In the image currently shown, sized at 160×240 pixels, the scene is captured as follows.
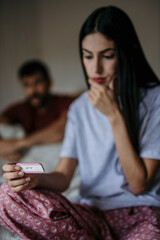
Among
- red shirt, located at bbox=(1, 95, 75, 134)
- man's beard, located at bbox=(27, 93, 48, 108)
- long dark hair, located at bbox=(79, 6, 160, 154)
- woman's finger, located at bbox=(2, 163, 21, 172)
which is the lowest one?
red shirt, located at bbox=(1, 95, 75, 134)

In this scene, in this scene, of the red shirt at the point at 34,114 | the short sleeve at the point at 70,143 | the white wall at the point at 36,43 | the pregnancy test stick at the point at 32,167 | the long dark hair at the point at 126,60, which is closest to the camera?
the pregnancy test stick at the point at 32,167

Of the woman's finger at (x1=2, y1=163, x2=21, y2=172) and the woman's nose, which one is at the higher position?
the woman's nose

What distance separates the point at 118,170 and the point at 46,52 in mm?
2262

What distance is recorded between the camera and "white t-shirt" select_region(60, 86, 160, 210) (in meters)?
0.82

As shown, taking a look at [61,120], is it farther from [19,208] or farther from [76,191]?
[19,208]

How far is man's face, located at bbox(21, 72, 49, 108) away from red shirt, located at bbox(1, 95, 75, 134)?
3.0 inches

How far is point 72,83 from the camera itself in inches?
103

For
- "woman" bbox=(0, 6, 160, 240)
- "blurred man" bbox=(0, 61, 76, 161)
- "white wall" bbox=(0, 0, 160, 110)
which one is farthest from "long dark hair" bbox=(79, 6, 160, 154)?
"white wall" bbox=(0, 0, 160, 110)

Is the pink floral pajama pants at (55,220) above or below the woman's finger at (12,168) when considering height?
below

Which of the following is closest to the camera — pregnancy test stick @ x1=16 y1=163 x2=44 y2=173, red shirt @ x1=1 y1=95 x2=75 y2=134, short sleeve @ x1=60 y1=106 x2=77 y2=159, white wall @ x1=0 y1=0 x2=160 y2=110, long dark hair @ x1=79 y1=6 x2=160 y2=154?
pregnancy test stick @ x1=16 y1=163 x2=44 y2=173

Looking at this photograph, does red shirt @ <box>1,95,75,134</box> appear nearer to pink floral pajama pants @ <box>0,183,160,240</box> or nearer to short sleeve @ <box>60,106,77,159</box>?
short sleeve @ <box>60,106,77,159</box>

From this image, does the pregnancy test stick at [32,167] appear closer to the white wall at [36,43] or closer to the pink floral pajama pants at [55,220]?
the pink floral pajama pants at [55,220]

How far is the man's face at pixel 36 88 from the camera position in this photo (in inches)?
81.9

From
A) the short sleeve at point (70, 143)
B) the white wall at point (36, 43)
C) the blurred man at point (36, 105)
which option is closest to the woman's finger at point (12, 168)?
the short sleeve at point (70, 143)
